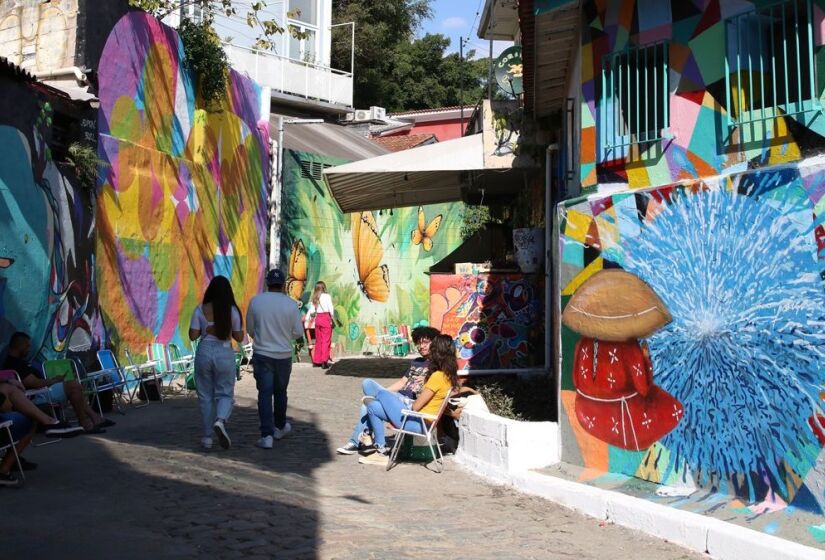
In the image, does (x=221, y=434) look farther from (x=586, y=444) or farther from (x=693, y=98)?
(x=693, y=98)

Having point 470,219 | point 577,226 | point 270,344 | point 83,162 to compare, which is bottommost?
point 270,344

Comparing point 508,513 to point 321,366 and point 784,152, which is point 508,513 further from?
point 321,366

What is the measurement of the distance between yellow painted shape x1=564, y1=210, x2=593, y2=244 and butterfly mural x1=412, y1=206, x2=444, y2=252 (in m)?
15.0

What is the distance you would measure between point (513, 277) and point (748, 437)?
632 centimetres

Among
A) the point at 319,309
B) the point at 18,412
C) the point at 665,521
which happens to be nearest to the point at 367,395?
the point at 18,412

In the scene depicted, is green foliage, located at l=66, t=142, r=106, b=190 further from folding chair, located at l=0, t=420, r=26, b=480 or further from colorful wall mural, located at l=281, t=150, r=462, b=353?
colorful wall mural, located at l=281, t=150, r=462, b=353

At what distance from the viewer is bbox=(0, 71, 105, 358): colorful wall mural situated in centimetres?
993

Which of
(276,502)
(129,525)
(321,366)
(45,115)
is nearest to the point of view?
(129,525)

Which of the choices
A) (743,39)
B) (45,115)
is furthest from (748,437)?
(45,115)

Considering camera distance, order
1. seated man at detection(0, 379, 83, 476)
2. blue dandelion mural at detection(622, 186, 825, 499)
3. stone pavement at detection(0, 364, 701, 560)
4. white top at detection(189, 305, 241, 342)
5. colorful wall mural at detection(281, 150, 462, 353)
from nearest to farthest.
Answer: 1. stone pavement at detection(0, 364, 701, 560)
2. blue dandelion mural at detection(622, 186, 825, 499)
3. seated man at detection(0, 379, 83, 476)
4. white top at detection(189, 305, 241, 342)
5. colorful wall mural at detection(281, 150, 462, 353)

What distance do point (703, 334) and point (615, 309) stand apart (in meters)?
0.96

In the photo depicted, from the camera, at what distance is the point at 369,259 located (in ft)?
72.4

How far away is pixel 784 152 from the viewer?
6.47 meters

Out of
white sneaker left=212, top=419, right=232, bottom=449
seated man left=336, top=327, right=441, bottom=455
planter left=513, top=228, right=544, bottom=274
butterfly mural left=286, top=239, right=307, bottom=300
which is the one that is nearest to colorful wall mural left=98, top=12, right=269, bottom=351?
butterfly mural left=286, top=239, right=307, bottom=300
